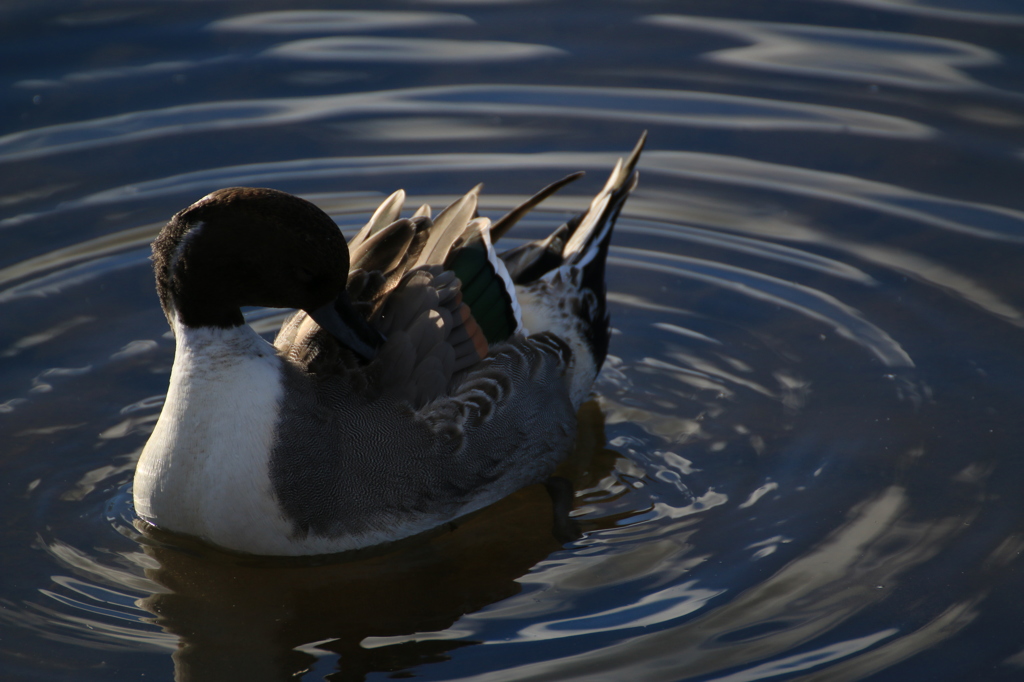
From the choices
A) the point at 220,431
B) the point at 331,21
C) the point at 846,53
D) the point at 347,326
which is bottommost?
the point at 220,431

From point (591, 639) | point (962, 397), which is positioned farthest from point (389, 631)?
point (962, 397)

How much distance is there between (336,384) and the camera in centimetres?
496

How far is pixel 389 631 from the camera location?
4738 millimetres

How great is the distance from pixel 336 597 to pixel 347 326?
114 cm

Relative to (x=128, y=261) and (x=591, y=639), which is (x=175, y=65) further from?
(x=591, y=639)

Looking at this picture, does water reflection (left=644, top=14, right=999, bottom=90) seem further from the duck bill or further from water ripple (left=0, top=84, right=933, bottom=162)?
the duck bill

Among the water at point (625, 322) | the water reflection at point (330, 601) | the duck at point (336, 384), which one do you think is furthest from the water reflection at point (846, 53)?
the water reflection at point (330, 601)

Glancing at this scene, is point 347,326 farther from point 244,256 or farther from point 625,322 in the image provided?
point 625,322

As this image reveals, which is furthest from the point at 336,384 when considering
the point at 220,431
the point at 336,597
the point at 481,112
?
the point at 481,112

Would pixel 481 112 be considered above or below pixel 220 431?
above

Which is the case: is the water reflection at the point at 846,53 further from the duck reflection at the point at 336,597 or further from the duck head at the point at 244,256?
the duck head at the point at 244,256

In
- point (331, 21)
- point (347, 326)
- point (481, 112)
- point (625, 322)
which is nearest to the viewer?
point (347, 326)

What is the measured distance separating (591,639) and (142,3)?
7.38 meters

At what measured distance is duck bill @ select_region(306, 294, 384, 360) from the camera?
4.79 meters
